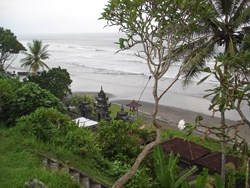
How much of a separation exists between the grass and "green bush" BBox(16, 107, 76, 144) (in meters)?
0.32

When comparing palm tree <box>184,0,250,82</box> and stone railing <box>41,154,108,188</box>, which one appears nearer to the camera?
stone railing <box>41,154,108,188</box>

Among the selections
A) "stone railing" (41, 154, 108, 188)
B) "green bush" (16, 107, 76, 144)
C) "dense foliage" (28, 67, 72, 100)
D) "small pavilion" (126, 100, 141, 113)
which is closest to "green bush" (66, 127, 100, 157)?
"green bush" (16, 107, 76, 144)

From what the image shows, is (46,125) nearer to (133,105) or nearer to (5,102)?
(5,102)

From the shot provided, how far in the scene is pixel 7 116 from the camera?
9.62m

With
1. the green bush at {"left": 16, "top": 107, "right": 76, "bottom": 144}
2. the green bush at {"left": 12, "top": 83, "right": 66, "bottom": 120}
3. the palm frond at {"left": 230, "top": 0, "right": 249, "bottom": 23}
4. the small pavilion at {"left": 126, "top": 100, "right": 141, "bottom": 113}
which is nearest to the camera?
the green bush at {"left": 16, "top": 107, "right": 76, "bottom": 144}

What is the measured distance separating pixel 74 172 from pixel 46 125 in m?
2.11

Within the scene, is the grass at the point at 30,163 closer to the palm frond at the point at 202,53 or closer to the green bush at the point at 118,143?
the green bush at the point at 118,143

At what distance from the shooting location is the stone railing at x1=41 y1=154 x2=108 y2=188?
6195mm

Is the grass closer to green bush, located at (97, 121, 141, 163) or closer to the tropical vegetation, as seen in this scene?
the tropical vegetation

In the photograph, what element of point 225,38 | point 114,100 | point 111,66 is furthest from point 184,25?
point 111,66

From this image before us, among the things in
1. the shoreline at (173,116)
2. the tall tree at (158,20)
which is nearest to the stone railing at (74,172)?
the tall tree at (158,20)

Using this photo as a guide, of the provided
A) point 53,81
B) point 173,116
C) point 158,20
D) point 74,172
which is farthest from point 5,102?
point 173,116

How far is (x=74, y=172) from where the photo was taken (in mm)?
6535

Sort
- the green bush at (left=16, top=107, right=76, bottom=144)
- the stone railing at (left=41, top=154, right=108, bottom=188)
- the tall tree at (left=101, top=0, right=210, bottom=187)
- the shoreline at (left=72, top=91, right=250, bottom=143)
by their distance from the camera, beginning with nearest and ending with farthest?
the tall tree at (left=101, top=0, right=210, bottom=187)
the stone railing at (left=41, top=154, right=108, bottom=188)
the green bush at (left=16, top=107, right=76, bottom=144)
the shoreline at (left=72, top=91, right=250, bottom=143)
